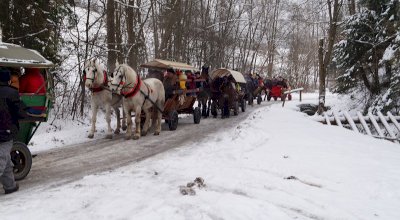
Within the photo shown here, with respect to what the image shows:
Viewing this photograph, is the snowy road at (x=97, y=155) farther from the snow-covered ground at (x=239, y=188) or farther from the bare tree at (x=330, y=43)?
the bare tree at (x=330, y=43)

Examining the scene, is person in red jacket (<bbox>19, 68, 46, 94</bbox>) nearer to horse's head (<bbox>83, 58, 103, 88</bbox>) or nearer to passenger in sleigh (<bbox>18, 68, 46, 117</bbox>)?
passenger in sleigh (<bbox>18, 68, 46, 117</bbox>)

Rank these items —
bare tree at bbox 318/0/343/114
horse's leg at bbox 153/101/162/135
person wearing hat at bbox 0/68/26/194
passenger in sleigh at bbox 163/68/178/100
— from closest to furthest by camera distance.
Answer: person wearing hat at bbox 0/68/26/194, horse's leg at bbox 153/101/162/135, passenger in sleigh at bbox 163/68/178/100, bare tree at bbox 318/0/343/114

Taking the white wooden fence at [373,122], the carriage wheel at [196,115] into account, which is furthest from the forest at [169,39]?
the carriage wheel at [196,115]

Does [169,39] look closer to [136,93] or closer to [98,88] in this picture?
[98,88]

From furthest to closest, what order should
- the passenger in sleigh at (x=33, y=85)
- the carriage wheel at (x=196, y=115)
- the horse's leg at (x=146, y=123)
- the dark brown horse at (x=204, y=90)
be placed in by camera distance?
the dark brown horse at (x=204, y=90)
the carriage wheel at (x=196, y=115)
the horse's leg at (x=146, y=123)
the passenger in sleigh at (x=33, y=85)

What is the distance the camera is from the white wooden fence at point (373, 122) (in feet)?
39.1

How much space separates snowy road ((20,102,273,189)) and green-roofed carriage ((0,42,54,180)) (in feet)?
1.16

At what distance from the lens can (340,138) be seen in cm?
1033

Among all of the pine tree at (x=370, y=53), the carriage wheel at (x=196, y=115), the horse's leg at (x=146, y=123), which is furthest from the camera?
the pine tree at (x=370, y=53)

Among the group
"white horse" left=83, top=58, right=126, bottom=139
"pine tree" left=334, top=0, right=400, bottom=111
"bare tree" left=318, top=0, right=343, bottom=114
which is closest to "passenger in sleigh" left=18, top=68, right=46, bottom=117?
"white horse" left=83, top=58, right=126, bottom=139

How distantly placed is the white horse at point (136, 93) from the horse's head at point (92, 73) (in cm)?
55

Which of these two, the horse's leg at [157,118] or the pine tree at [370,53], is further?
the pine tree at [370,53]

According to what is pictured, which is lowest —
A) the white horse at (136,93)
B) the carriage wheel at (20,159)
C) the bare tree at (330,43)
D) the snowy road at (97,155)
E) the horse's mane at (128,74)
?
the snowy road at (97,155)

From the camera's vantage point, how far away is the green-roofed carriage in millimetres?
6711
